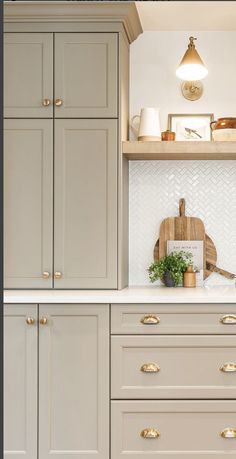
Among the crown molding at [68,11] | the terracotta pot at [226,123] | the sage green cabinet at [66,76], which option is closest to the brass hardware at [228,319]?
the terracotta pot at [226,123]

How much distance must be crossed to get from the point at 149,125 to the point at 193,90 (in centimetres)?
41

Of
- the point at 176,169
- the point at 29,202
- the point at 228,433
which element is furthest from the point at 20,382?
the point at 176,169

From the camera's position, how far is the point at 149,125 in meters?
3.02

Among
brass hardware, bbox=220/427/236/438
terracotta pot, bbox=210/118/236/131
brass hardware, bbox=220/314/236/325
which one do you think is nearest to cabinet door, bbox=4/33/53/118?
terracotta pot, bbox=210/118/236/131

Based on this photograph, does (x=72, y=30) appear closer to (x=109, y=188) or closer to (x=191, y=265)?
(x=109, y=188)

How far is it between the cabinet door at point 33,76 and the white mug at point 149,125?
1.70ft

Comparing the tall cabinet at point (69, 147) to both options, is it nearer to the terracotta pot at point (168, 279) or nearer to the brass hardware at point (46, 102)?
the brass hardware at point (46, 102)

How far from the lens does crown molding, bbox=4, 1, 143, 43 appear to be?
2.72 meters

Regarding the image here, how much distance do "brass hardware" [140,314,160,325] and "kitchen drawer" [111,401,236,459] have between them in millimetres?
368

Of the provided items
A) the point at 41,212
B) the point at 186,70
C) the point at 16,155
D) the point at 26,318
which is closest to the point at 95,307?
the point at 26,318

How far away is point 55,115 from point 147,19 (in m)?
0.78

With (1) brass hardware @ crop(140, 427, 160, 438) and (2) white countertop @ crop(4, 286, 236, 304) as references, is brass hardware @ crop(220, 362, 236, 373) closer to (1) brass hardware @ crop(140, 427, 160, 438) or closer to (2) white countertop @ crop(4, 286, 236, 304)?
(2) white countertop @ crop(4, 286, 236, 304)

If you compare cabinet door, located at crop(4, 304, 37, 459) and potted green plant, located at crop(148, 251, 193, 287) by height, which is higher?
potted green plant, located at crop(148, 251, 193, 287)

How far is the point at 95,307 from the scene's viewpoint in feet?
8.48
